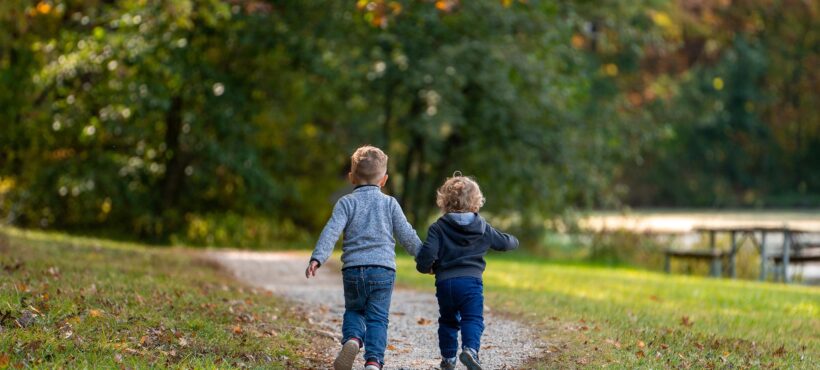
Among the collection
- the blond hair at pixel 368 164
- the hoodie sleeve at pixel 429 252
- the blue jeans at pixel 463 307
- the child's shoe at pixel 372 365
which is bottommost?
the child's shoe at pixel 372 365

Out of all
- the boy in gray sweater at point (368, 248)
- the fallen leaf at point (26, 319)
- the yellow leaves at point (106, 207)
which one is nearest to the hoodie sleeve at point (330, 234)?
the boy in gray sweater at point (368, 248)

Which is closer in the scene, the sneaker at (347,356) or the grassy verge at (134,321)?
the sneaker at (347,356)

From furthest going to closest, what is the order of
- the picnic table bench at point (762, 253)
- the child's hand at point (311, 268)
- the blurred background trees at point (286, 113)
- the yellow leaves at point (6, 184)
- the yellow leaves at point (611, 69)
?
the yellow leaves at point (611, 69), the yellow leaves at point (6, 184), the blurred background trees at point (286, 113), the picnic table bench at point (762, 253), the child's hand at point (311, 268)

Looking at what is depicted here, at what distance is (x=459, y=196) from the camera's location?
6316 mm

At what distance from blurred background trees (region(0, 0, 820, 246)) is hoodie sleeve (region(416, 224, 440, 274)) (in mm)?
Answer: 11285

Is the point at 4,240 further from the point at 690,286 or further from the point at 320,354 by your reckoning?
the point at 690,286

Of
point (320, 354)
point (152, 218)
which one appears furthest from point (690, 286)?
point (152, 218)

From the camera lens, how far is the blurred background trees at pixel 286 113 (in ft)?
63.2

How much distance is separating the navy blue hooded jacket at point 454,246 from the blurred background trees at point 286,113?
1125 cm

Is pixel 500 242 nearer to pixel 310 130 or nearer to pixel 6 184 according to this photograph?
pixel 310 130

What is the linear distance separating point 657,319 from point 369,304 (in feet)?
12.9

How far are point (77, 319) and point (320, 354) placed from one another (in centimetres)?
168

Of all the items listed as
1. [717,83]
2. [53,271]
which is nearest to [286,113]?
[53,271]

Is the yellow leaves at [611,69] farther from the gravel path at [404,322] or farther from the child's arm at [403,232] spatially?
the child's arm at [403,232]
